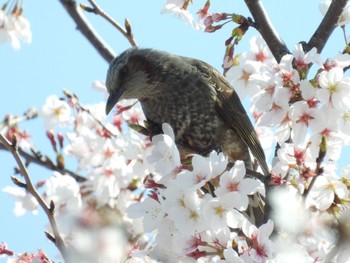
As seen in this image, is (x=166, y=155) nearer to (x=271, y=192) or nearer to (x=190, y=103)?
(x=271, y=192)

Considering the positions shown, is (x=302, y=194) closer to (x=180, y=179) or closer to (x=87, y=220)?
(x=180, y=179)

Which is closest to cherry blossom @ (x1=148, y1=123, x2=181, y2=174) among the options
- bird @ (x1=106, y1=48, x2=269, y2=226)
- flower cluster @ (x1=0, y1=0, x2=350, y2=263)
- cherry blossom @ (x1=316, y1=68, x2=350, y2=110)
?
flower cluster @ (x1=0, y1=0, x2=350, y2=263)

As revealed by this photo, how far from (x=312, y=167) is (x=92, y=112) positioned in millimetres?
2256

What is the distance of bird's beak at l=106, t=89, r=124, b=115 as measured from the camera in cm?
419

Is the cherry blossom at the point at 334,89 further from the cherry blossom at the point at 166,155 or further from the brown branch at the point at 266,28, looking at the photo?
the brown branch at the point at 266,28

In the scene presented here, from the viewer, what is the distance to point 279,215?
9.66 feet

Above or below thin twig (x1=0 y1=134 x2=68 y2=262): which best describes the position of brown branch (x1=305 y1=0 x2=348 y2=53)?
below

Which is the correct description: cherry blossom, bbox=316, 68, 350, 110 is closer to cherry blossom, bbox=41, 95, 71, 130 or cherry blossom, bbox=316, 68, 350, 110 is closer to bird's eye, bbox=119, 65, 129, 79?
bird's eye, bbox=119, 65, 129, 79

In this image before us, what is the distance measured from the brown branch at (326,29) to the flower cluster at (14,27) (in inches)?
76.9

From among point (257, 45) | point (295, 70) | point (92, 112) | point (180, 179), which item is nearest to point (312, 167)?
point (295, 70)

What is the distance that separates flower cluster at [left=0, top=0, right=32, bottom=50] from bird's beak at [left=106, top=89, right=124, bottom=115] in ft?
2.49

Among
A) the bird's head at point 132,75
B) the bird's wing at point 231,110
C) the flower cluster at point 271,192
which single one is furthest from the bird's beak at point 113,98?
the flower cluster at point 271,192

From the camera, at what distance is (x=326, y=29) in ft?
11.0

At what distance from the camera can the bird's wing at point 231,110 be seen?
14.1 feet
